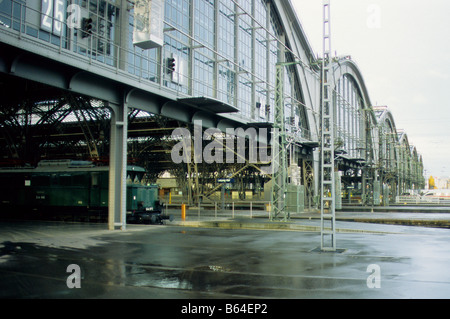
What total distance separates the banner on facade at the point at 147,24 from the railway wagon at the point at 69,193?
33.5ft

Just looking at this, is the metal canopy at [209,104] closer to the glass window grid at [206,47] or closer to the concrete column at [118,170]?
the glass window grid at [206,47]

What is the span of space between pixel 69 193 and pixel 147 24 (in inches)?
542

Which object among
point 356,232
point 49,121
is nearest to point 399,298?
point 356,232

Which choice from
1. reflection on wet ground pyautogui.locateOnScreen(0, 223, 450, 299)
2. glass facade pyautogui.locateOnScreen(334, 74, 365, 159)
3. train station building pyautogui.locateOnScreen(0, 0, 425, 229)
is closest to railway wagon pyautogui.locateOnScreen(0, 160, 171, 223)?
train station building pyautogui.locateOnScreen(0, 0, 425, 229)

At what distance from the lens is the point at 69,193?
89.1 feet

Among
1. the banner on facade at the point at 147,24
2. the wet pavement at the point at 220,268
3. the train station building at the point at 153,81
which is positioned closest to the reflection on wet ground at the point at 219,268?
the wet pavement at the point at 220,268

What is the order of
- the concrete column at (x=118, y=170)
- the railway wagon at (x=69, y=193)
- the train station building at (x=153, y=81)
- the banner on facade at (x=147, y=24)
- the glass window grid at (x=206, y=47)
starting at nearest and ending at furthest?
the train station building at (x=153, y=81) → the banner on facade at (x=147, y=24) → the concrete column at (x=118, y=170) → the glass window grid at (x=206, y=47) → the railway wagon at (x=69, y=193)

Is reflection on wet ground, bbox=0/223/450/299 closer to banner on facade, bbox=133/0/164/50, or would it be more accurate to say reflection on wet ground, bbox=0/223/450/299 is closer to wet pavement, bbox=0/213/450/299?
wet pavement, bbox=0/213/450/299

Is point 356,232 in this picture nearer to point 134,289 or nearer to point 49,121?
point 134,289

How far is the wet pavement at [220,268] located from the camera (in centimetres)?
810

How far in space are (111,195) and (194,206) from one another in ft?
85.6

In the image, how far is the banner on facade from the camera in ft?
61.9

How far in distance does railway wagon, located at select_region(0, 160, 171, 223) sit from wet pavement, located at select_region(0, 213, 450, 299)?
354 inches

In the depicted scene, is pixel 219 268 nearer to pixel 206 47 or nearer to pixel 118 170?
pixel 118 170
